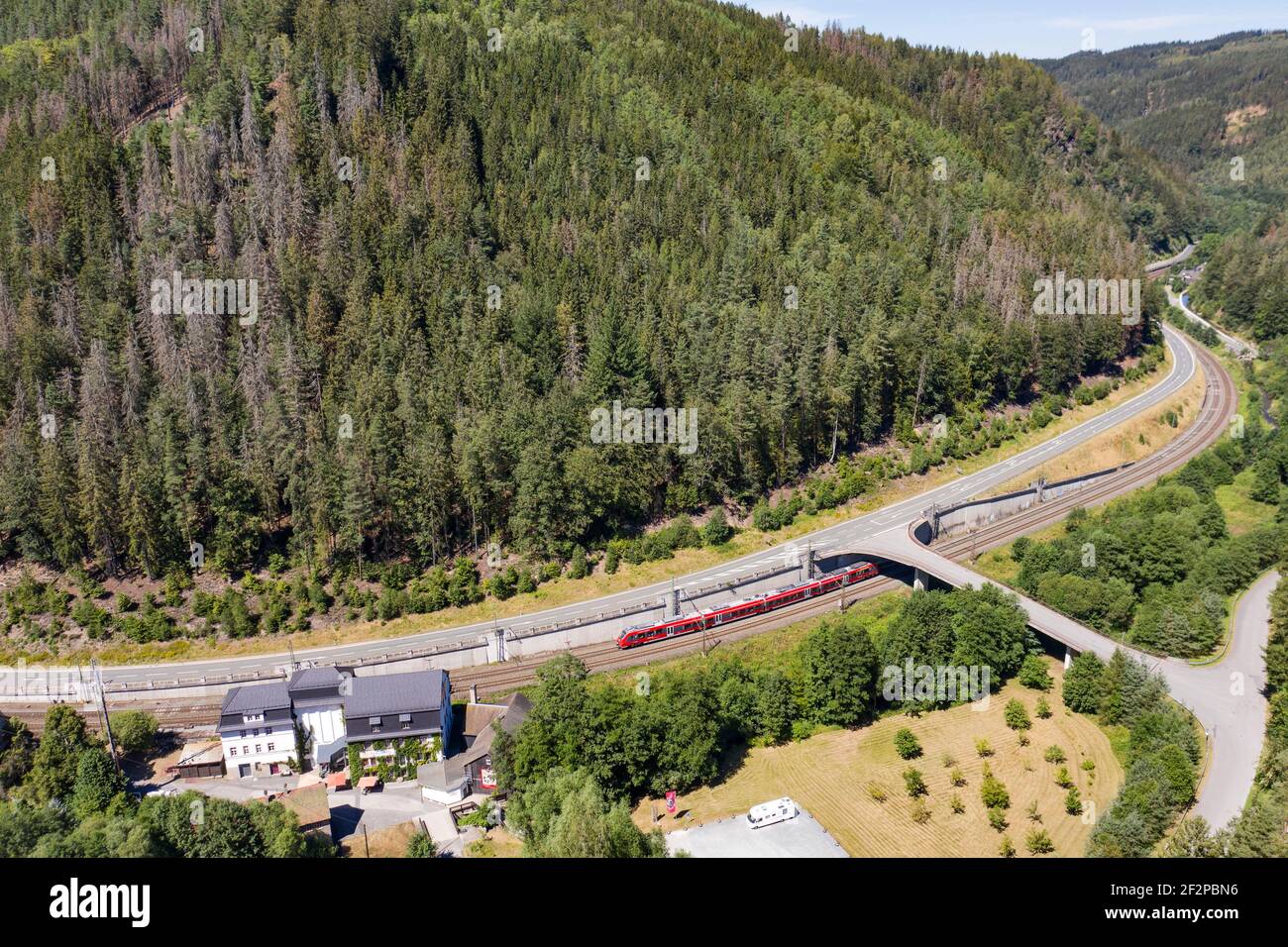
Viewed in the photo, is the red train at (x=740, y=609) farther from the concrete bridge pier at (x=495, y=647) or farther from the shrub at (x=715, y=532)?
the shrub at (x=715, y=532)

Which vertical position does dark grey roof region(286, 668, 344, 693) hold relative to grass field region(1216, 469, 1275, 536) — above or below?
below

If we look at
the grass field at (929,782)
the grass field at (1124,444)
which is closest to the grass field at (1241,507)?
the grass field at (1124,444)

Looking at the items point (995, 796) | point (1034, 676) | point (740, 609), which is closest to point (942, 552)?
point (1034, 676)

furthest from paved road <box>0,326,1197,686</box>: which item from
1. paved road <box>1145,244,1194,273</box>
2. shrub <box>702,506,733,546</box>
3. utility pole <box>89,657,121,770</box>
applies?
paved road <box>1145,244,1194,273</box>

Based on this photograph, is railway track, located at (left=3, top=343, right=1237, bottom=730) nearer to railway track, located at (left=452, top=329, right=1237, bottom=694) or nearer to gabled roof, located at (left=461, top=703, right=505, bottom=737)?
railway track, located at (left=452, top=329, right=1237, bottom=694)

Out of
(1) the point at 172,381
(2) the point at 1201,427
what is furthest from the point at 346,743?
(2) the point at 1201,427

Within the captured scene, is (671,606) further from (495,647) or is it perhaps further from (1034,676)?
(1034,676)
